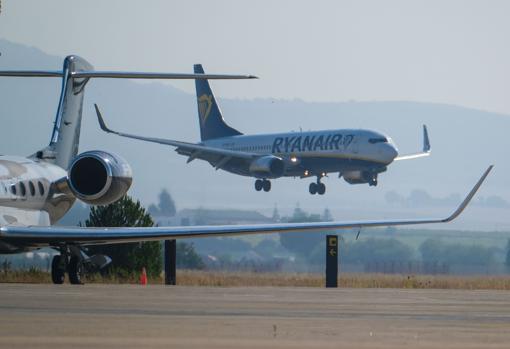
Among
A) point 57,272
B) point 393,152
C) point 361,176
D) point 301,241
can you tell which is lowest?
point 57,272

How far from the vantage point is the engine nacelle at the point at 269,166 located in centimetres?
7406

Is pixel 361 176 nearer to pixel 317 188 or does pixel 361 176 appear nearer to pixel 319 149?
pixel 319 149

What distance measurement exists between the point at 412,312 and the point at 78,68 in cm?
1385

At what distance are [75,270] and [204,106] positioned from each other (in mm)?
60556

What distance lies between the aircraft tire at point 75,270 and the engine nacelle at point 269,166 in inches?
1870

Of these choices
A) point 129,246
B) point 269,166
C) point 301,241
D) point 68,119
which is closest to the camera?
point 68,119

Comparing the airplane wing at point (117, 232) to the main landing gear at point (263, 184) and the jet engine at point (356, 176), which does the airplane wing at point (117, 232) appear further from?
the main landing gear at point (263, 184)

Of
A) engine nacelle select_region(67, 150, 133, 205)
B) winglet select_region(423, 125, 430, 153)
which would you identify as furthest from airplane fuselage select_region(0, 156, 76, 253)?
winglet select_region(423, 125, 430, 153)

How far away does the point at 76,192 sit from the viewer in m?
27.2

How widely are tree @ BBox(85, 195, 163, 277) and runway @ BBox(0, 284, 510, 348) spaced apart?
14323mm

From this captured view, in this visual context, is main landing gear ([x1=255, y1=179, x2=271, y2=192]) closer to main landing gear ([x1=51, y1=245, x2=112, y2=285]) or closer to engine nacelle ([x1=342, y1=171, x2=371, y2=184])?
engine nacelle ([x1=342, y1=171, x2=371, y2=184])

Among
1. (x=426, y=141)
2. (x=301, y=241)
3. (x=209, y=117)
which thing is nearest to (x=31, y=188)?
(x=426, y=141)

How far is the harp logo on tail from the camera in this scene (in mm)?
85688

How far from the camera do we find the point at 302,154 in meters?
75.2
